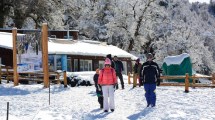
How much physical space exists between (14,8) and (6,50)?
1465 centimetres

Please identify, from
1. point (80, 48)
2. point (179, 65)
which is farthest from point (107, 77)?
point (80, 48)

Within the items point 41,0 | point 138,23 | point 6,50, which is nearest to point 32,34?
point 6,50

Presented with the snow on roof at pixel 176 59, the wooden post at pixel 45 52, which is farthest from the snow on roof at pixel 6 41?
the snow on roof at pixel 176 59

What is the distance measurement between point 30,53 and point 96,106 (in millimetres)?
7553

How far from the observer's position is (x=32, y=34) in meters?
21.4

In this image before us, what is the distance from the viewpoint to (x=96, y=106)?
1504cm

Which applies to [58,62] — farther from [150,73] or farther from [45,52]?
[150,73]

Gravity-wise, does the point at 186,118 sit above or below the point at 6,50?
below

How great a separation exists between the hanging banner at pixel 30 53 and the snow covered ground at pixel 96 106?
45.3 inches

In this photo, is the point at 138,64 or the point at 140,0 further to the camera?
the point at 140,0

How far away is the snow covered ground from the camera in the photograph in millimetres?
12562

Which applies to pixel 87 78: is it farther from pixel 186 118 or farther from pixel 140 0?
pixel 140 0

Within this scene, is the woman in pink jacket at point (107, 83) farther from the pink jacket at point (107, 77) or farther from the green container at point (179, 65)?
the green container at point (179, 65)

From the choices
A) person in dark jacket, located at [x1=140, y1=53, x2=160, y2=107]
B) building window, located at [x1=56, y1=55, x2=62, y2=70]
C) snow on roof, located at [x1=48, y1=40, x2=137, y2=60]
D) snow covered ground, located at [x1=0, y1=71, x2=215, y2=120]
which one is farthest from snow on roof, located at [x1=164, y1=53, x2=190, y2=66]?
person in dark jacket, located at [x1=140, y1=53, x2=160, y2=107]
